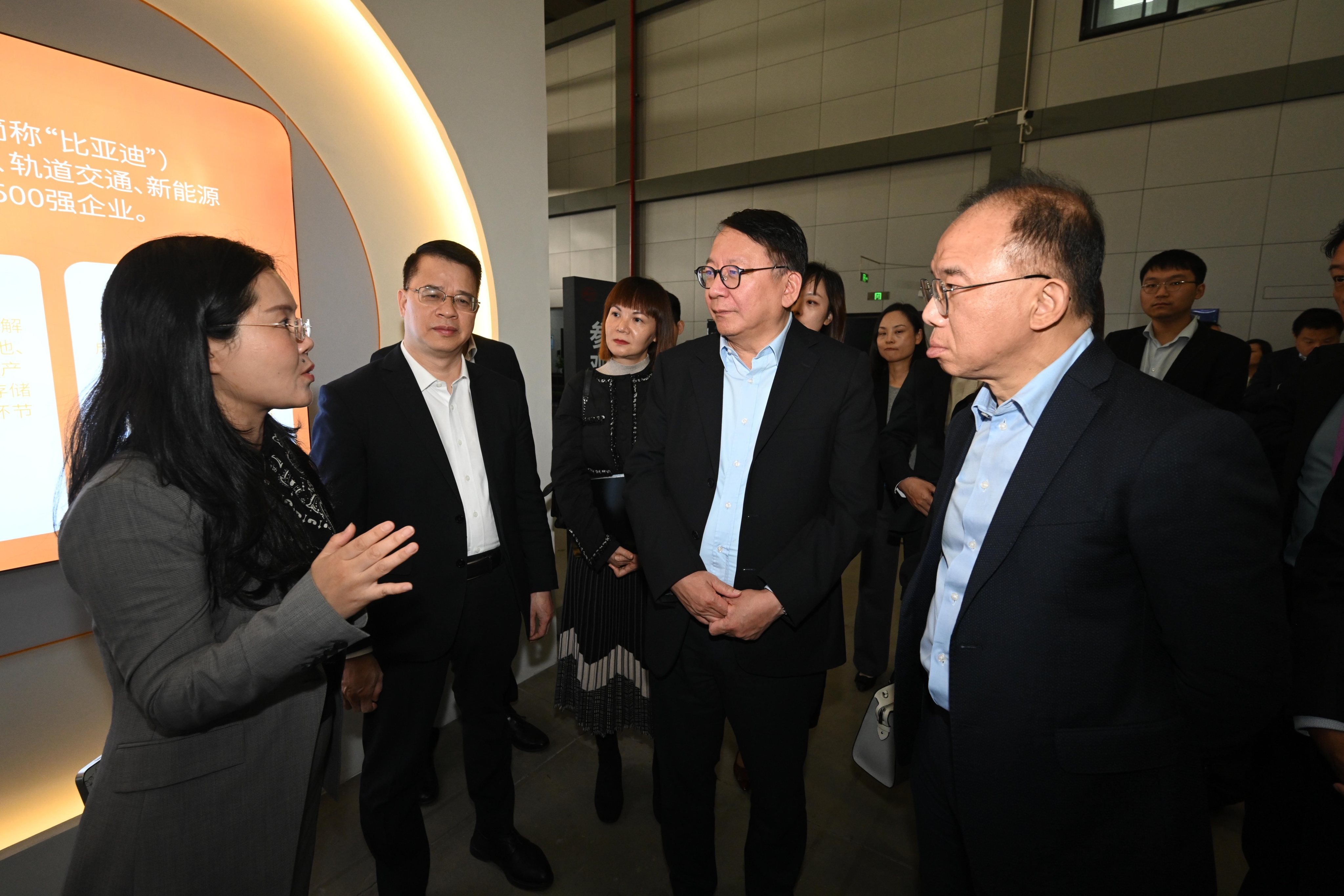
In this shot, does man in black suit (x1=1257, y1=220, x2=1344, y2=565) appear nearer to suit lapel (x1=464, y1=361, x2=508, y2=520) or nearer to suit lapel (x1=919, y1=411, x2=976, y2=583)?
suit lapel (x1=919, y1=411, x2=976, y2=583)

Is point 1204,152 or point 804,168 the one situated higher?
point 804,168

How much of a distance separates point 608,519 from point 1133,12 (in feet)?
24.2

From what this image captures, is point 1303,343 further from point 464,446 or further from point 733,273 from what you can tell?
point 464,446

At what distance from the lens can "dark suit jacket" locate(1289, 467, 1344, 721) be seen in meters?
1.22

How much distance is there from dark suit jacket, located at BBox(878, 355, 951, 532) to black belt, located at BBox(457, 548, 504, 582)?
1841 mm

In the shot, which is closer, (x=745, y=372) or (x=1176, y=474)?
(x=1176, y=474)

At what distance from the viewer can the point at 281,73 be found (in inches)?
88.0

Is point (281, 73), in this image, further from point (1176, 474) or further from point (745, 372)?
point (1176, 474)

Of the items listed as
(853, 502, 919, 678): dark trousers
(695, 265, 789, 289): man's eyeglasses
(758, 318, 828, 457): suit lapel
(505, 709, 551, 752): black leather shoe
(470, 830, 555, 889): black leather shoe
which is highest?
(695, 265, 789, 289): man's eyeglasses

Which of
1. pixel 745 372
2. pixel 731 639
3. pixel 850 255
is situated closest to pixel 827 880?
pixel 731 639

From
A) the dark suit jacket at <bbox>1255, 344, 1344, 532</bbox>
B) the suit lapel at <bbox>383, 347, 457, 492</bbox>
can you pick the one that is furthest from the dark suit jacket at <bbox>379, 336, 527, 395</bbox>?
the dark suit jacket at <bbox>1255, 344, 1344, 532</bbox>

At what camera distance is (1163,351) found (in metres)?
3.40

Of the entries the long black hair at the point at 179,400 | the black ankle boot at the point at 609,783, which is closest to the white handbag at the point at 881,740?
the black ankle boot at the point at 609,783

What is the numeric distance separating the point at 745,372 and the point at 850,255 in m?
6.65
